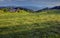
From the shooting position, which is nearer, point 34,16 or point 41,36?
point 41,36

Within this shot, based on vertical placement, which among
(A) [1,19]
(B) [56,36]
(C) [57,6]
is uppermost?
(C) [57,6]

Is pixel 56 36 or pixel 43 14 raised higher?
pixel 43 14

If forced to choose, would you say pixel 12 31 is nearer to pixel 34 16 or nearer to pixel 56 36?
pixel 34 16

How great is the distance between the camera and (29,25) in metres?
5.36

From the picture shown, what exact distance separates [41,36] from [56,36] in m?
0.49

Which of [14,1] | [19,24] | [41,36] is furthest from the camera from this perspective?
[14,1]

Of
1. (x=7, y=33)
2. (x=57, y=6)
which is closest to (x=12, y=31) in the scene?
(x=7, y=33)

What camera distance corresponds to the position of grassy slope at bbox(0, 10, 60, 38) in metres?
Result: 5.02

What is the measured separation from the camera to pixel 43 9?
5.90m

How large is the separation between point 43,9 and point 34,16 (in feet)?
1.64

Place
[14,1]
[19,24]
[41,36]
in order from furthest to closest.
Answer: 1. [14,1]
2. [19,24]
3. [41,36]

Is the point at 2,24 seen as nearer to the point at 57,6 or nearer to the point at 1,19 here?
the point at 1,19

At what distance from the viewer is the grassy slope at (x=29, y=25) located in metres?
5.02

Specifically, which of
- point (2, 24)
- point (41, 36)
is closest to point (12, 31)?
point (2, 24)
